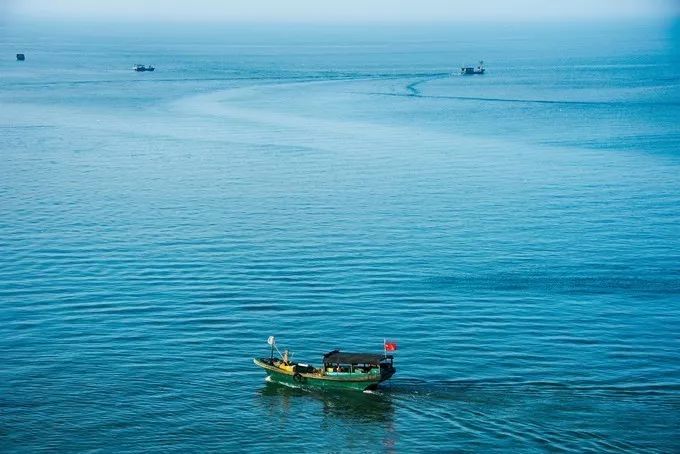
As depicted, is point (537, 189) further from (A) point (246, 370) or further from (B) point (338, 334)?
(A) point (246, 370)

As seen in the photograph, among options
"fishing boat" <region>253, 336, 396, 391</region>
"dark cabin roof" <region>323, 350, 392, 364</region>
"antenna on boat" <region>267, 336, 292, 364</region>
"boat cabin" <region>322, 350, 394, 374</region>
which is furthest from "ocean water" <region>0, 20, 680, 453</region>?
"dark cabin roof" <region>323, 350, 392, 364</region>

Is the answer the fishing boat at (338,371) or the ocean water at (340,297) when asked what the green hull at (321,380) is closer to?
the fishing boat at (338,371)

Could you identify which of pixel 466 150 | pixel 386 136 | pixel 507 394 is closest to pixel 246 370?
pixel 507 394

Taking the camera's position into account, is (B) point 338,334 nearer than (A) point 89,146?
Yes

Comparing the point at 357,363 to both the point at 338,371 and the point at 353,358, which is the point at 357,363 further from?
the point at 338,371

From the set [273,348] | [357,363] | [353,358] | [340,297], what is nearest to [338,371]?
[353,358]

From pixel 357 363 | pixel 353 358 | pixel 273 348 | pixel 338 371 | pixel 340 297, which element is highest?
pixel 340 297

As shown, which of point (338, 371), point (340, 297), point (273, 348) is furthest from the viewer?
point (340, 297)
